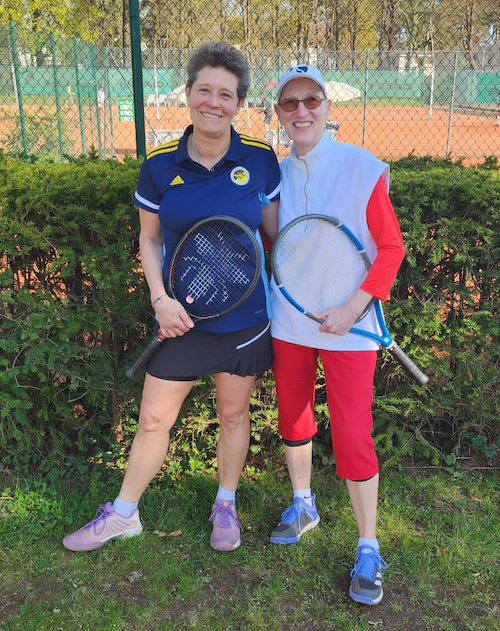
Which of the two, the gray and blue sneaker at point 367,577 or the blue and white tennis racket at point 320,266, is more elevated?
the blue and white tennis racket at point 320,266

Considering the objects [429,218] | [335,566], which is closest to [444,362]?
[429,218]

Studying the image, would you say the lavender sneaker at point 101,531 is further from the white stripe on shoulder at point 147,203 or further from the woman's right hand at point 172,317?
the white stripe on shoulder at point 147,203

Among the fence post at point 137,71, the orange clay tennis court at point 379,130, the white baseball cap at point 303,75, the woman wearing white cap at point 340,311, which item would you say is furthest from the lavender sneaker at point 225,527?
the orange clay tennis court at point 379,130

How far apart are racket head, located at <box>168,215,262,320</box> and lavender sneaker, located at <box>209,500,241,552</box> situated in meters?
1.04

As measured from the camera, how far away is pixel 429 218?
3.38m

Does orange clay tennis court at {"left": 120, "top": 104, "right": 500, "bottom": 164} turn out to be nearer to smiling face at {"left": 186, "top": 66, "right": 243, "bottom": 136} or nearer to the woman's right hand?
smiling face at {"left": 186, "top": 66, "right": 243, "bottom": 136}

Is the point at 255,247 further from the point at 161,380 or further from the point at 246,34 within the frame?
the point at 246,34

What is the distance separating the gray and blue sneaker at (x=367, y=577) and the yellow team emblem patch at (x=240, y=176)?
167 cm

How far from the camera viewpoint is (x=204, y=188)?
8.37ft

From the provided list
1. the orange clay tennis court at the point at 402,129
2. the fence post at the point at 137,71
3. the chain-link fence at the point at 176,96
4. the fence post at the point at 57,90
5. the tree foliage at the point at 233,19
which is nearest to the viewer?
the fence post at the point at 137,71

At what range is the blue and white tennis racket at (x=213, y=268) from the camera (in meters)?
2.55

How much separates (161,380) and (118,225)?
0.86 metres

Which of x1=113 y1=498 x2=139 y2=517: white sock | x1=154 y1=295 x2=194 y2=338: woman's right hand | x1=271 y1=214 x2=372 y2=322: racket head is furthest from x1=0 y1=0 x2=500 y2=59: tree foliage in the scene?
x1=113 y1=498 x2=139 y2=517: white sock

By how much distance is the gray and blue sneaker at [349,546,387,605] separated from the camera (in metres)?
2.69
